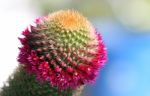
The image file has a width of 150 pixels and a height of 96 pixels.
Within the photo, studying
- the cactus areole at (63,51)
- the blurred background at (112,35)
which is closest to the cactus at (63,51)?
the cactus areole at (63,51)

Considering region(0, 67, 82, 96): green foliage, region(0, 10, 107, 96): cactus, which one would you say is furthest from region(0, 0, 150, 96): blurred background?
region(0, 10, 107, 96): cactus

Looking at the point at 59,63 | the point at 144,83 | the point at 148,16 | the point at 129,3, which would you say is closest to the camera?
the point at 59,63

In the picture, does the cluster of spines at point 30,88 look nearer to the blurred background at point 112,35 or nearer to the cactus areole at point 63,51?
the cactus areole at point 63,51

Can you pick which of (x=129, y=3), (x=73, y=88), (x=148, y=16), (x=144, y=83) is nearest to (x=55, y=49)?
(x=73, y=88)

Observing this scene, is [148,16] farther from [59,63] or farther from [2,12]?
[59,63]

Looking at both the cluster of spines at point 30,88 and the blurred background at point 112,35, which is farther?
the blurred background at point 112,35

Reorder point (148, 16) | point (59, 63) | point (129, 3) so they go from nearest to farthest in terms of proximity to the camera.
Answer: point (59, 63), point (148, 16), point (129, 3)
